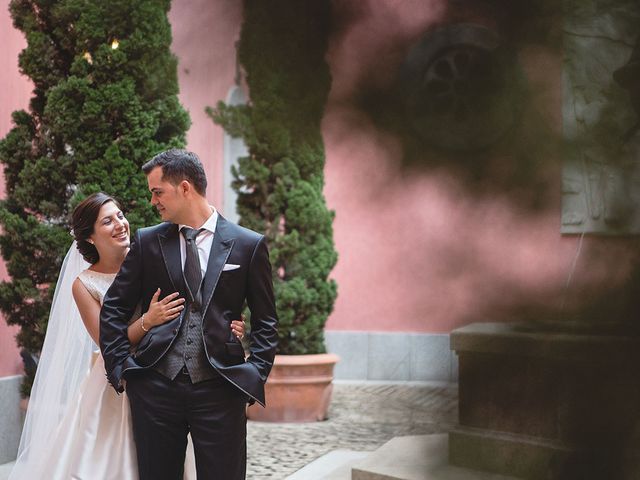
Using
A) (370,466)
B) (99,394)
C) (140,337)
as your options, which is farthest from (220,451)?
(370,466)

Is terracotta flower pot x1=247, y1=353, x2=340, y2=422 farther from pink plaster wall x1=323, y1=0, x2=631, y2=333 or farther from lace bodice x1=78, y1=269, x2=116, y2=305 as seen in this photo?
pink plaster wall x1=323, y1=0, x2=631, y2=333

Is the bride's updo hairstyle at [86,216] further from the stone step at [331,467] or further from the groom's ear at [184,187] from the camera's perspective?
the stone step at [331,467]

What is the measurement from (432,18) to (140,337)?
1.97 metres

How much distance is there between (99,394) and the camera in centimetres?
251

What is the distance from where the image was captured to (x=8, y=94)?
4.00 m

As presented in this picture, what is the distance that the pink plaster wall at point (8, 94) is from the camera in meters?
3.91

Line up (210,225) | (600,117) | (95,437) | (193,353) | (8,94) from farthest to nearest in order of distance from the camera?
(8,94)
(95,437)
(210,225)
(193,353)
(600,117)

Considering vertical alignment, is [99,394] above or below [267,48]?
below

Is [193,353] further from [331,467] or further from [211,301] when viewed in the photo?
[331,467]

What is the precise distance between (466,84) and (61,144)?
137 inches

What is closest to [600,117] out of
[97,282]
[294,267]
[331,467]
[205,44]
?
[205,44]

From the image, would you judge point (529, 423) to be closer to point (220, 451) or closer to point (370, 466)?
point (370, 466)

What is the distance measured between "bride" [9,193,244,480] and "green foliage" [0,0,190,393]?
51 cm

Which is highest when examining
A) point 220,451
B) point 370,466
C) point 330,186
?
point 330,186
